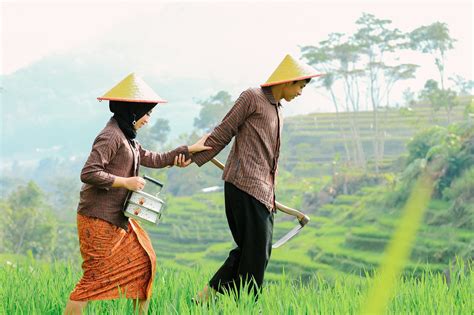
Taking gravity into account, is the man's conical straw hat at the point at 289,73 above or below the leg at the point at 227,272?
above

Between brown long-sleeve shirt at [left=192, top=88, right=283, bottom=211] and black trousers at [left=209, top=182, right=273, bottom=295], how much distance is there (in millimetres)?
30

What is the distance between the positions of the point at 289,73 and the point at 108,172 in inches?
26.5

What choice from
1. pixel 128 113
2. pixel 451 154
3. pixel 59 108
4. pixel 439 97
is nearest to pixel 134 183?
pixel 128 113

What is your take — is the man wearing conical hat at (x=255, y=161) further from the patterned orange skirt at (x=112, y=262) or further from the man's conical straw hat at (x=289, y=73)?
the patterned orange skirt at (x=112, y=262)

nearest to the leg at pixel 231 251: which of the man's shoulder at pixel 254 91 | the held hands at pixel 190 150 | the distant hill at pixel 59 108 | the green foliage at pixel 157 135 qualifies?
the held hands at pixel 190 150

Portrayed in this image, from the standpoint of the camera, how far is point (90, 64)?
7300 cm

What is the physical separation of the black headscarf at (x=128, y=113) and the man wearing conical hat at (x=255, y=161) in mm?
325

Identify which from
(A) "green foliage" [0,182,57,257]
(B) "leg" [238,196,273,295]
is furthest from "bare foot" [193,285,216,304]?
(A) "green foliage" [0,182,57,257]

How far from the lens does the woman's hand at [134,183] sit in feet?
7.62

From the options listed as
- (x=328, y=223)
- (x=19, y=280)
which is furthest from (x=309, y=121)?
(x=19, y=280)

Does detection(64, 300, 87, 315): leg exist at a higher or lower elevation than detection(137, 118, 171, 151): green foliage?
higher

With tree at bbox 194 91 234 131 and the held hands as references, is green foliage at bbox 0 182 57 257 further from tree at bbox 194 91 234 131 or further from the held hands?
the held hands

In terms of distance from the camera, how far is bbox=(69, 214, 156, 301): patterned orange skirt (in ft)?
7.98

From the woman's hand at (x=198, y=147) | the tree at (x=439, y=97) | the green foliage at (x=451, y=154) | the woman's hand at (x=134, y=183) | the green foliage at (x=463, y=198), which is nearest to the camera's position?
the woman's hand at (x=134, y=183)
